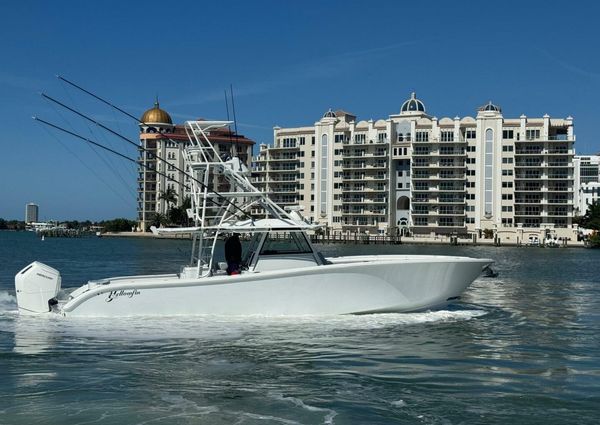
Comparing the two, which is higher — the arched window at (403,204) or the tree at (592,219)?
the arched window at (403,204)

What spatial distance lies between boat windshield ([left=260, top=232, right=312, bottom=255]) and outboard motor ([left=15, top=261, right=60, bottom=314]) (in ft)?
17.1

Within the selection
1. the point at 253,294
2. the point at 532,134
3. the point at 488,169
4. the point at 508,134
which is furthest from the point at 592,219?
the point at 253,294

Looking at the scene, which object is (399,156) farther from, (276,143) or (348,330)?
(348,330)

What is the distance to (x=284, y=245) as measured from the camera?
18.1 meters

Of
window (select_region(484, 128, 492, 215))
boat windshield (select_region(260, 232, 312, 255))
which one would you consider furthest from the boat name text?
window (select_region(484, 128, 492, 215))

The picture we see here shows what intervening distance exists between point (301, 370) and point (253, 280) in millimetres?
4405

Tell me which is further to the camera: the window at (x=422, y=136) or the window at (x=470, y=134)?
the window at (x=422, y=136)

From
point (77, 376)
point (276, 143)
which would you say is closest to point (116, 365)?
point (77, 376)

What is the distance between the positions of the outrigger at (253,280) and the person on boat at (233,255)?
20cm

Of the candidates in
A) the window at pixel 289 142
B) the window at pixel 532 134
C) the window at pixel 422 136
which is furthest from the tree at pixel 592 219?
the window at pixel 289 142

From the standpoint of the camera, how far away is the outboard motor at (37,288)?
1795 centimetres

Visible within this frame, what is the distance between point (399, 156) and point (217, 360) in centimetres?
11832

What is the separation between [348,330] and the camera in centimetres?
1642

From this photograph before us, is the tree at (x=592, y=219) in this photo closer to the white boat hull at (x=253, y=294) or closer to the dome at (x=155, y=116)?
the dome at (x=155, y=116)
